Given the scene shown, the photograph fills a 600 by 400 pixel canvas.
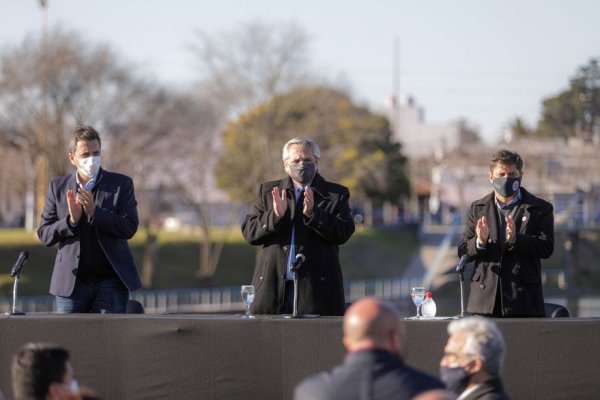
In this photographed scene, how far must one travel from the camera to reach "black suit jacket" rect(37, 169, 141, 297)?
9156 millimetres

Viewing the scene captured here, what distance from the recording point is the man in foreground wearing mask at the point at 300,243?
29.7 feet

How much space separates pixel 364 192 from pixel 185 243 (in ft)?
82.4

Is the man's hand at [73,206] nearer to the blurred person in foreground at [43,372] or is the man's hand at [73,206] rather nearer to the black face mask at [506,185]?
the black face mask at [506,185]

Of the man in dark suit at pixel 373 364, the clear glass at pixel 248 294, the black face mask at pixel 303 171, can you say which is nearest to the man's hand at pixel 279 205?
the black face mask at pixel 303 171

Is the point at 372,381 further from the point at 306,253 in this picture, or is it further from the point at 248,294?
the point at 306,253

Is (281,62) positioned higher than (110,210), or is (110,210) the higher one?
(281,62)

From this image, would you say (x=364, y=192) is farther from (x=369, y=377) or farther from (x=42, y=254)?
(x=369, y=377)

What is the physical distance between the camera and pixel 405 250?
68.2 metres

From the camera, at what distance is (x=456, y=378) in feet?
20.4

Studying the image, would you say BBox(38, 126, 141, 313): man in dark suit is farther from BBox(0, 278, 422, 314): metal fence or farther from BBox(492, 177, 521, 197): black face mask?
BBox(0, 278, 422, 314): metal fence

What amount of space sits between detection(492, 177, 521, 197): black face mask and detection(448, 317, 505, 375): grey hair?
3.00 m

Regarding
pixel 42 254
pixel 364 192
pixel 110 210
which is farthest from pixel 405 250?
pixel 110 210

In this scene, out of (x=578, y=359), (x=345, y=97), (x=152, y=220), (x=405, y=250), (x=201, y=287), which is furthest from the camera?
(x=405, y=250)

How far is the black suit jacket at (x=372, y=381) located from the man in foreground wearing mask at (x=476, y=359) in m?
0.82
